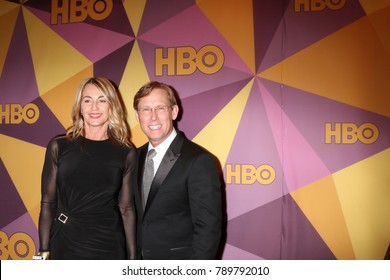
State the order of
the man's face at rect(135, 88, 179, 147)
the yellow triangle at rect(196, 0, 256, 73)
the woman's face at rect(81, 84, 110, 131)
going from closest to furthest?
the man's face at rect(135, 88, 179, 147), the woman's face at rect(81, 84, 110, 131), the yellow triangle at rect(196, 0, 256, 73)

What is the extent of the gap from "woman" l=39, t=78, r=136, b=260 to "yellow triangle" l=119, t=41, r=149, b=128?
50cm

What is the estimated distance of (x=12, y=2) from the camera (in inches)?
127

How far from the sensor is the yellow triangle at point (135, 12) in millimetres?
3025

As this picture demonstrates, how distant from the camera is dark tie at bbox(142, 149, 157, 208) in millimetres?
2316

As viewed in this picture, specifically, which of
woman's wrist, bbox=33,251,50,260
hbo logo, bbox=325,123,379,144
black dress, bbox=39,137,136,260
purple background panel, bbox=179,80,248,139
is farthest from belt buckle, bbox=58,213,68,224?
hbo logo, bbox=325,123,379,144

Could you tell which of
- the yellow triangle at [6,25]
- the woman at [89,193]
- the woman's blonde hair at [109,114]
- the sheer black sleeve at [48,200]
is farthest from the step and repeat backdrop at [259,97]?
the sheer black sleeve at [48,200]

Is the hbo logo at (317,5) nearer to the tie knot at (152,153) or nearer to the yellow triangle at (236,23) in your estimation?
the yellow triangle at (236,23)

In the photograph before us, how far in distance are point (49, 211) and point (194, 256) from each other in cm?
103

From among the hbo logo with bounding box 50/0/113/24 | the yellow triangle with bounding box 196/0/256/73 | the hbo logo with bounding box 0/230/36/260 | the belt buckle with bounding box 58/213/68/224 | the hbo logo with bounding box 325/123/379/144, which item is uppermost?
the hbo logo with bounding box 50/0/113/24

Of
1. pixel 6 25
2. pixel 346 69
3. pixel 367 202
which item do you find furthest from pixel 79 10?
pixel 367 202

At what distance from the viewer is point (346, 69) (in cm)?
272

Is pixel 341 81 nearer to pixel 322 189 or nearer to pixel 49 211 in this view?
pixel 322 189

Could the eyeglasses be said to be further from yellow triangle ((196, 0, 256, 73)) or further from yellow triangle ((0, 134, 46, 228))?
yellow triangle ((0, 134, 46, 228))

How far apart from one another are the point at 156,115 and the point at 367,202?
173cm
